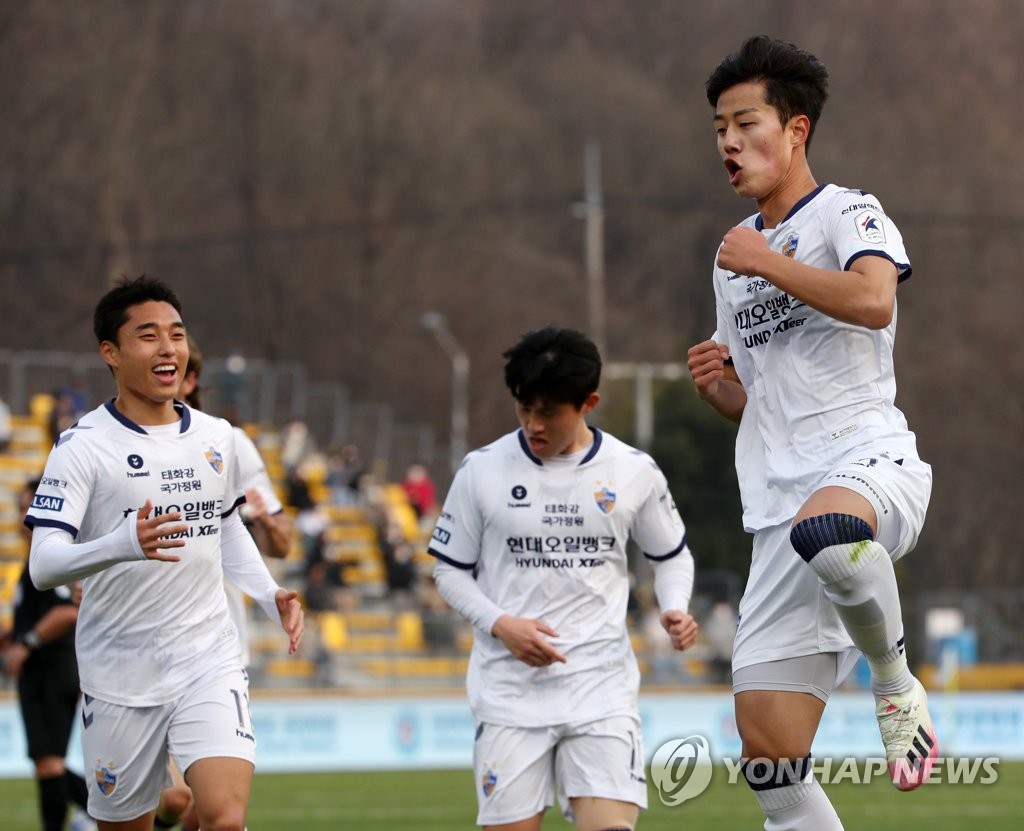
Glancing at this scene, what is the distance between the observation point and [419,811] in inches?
581

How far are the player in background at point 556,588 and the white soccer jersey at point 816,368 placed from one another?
1547 mm

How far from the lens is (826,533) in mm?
5105

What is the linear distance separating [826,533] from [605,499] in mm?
2397

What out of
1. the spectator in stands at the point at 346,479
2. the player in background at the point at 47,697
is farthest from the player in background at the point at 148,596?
the spectator in stands at the point at 346,479

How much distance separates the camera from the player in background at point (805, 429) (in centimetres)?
531

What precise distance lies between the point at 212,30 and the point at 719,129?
134 feet

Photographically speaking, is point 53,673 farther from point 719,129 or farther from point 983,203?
point 983,203

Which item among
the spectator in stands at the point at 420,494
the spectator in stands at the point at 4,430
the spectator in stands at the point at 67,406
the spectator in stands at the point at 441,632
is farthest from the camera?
the spectator in stands at the point at 420,494

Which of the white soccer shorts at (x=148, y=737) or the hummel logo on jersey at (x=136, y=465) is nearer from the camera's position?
the white soccer shorts at (x=148, y=737)

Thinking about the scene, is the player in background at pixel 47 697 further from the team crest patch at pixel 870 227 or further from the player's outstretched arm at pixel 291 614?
the team crest patch at pixel 870 227

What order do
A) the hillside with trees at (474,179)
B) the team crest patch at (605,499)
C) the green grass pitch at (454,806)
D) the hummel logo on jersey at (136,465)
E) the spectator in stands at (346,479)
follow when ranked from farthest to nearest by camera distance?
the hillside with trees at (474,179) < the spectator in stands at (346,479) < the green grass pitch at (454,806) < the team crest patch at (605,499) < the hummel logo on jersey at (136,465)

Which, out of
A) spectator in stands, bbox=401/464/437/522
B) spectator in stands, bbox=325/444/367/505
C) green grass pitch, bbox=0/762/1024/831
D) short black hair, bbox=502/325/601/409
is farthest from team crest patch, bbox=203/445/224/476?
spectator in stands, bbox=401/464/437/522

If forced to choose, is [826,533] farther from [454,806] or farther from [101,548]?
[454,806]

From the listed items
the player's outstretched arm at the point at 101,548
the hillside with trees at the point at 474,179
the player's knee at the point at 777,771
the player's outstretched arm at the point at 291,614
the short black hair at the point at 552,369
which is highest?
the hillside with trees at the point at 474,179
